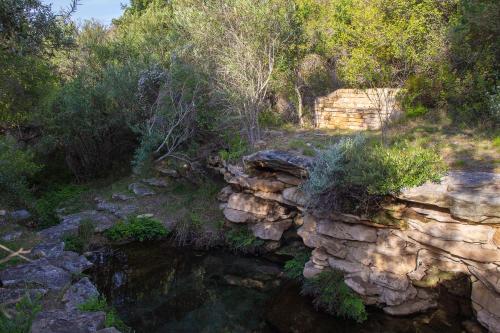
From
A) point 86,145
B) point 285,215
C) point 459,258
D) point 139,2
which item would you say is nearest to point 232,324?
point 285,215

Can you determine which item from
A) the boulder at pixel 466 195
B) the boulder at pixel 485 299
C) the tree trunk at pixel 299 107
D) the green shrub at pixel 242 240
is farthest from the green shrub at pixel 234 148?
the boulder at pixel 485 299

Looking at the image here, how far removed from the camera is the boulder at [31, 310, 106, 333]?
258 inches

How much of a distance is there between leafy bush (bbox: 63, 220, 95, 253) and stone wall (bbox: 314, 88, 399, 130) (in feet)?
34.0

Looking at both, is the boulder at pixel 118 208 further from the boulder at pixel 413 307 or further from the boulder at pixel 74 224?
the boulder at pixel 413 307

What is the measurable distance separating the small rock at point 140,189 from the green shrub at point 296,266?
733 cm

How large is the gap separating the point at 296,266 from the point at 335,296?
2.04 metres

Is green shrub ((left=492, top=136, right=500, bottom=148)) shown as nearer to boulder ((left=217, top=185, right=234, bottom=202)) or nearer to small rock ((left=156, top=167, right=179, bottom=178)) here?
boulder ((left=217, top=185, right=234, bottom=202))

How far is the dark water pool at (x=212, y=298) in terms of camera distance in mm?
9195

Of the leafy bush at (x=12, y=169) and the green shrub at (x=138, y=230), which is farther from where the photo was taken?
the green shrub at (x=138, y=230)

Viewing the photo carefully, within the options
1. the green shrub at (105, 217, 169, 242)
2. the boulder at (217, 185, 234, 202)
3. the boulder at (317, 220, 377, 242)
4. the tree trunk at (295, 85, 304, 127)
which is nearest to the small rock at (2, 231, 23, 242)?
the green shrub at (105, 217, 169, 242)

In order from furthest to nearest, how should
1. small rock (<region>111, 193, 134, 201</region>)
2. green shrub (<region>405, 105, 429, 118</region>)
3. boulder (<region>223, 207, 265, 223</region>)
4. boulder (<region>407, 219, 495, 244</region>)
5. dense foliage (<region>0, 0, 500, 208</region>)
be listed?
small rock (<region>111, 193, 134, 201</region>) < green shrub (<region>405, 105, 429, 118</region>) < boulder (<region>223, 207, 265, 223</region>) < dense foliage (<region>0, 0, 500, 208</region>) < boulder (<region>407, 219, 495, 244</region>)

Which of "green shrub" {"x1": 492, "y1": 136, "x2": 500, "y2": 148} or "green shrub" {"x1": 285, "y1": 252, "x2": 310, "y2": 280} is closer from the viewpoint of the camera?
"green shrub" {"x1": 492, "y1": 136, "x2": 500, "y2": 148}

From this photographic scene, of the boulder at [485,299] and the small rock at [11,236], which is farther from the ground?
the small rock at [11,236]

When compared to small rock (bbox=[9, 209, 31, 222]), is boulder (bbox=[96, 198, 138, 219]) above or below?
below
